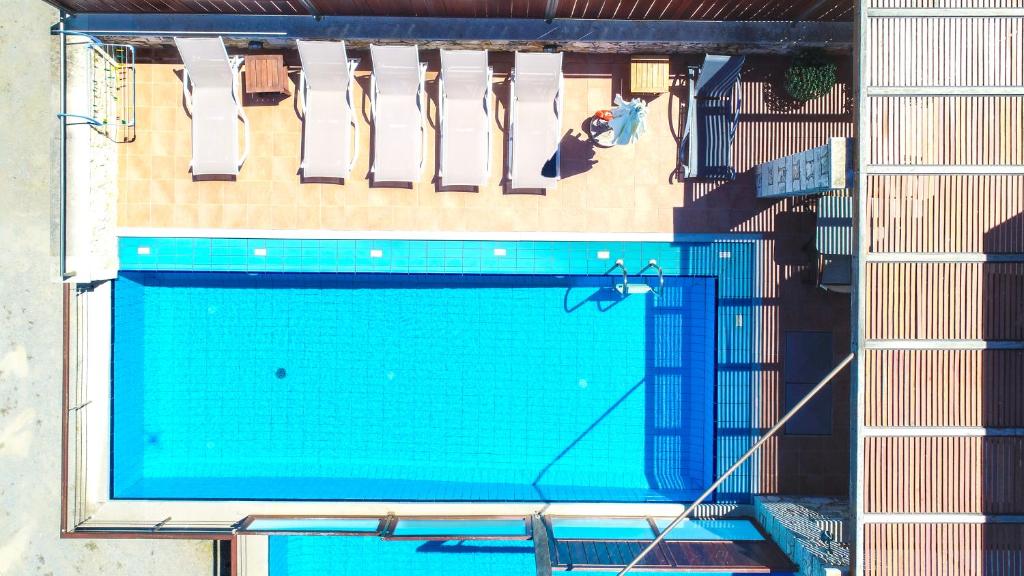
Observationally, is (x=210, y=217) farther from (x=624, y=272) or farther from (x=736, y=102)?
(x=736, y=102)

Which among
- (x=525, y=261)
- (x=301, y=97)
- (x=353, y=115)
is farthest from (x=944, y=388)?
(x=301, y=97)

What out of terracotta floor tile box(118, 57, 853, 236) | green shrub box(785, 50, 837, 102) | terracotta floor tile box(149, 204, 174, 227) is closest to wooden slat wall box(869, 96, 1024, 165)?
green shrub box(785, 50, 837, 102)

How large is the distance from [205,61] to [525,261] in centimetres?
544

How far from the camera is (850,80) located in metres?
8.62

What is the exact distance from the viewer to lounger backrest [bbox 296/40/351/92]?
816cm

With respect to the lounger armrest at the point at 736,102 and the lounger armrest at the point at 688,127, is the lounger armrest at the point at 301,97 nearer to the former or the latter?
the lounger armrest at the point at 688,127

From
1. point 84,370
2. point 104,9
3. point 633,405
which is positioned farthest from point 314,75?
point 633,405

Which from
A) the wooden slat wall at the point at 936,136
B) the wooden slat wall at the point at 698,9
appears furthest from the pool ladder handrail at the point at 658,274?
the wooden slat wall at the point at 698,9

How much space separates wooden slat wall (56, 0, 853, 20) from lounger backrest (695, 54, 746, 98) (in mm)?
577

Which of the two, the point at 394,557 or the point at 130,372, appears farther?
the point at 130,372

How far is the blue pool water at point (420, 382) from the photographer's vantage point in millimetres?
9211

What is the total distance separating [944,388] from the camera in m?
6.87

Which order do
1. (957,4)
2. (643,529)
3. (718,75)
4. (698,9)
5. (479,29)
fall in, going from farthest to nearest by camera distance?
(718,75), (643,529), (479,29), (698,9), (957,4)

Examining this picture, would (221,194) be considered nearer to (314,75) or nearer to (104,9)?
(314,75)
